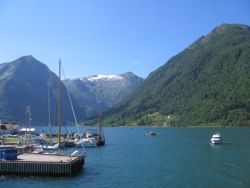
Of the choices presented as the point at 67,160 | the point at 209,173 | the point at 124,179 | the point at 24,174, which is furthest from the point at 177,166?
the point at 24,174

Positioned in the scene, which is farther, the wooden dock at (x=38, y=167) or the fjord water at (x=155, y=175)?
the wooden dock at (x=38, y=167)

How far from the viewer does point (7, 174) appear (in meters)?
69.7

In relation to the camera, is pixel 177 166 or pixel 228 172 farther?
pixel 177 166

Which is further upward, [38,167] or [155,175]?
[38,167]

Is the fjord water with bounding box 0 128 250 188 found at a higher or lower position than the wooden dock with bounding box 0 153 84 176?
lower

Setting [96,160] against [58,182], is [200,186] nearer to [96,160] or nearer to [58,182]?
[58,182]

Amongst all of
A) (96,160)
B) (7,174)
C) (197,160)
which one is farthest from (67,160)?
(197,160)

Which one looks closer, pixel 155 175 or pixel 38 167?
pixel 38 167

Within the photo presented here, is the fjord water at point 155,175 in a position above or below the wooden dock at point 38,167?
below

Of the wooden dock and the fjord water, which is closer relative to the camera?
the fjord water

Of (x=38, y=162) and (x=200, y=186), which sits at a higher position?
(x=38, y=162)

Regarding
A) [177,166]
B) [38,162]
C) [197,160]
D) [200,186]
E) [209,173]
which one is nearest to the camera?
[200,186]

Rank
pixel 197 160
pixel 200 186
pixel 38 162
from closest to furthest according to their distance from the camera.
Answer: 1. pixel 200 186
2. pixel 38 162
3. pixel 197 160

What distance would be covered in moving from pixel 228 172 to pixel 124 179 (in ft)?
68.0
